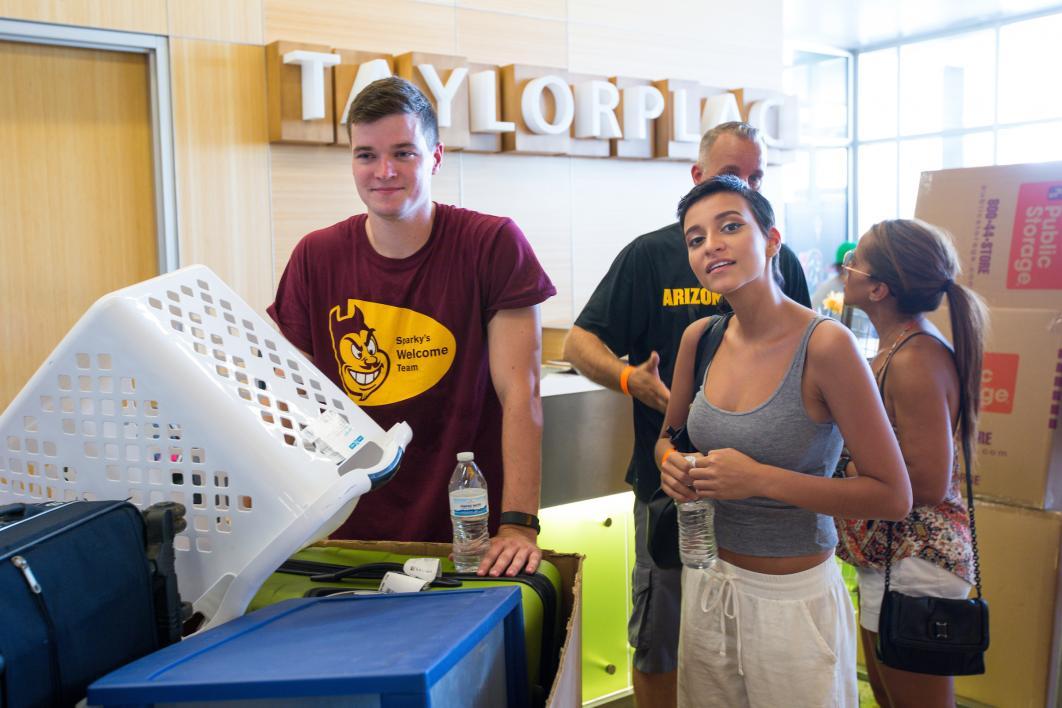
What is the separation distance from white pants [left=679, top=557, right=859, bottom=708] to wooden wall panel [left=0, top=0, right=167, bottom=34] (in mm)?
2986

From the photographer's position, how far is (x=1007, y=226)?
2965 millimetres

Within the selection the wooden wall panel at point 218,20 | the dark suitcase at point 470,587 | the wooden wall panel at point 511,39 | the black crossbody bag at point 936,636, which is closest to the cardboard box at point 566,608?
the dark suitcase at point 470,587

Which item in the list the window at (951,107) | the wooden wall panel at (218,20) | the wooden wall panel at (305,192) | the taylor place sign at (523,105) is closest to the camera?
the wooden wall panel at (218,20)

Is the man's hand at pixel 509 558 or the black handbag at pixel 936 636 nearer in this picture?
the man's hand at pixel 509 558

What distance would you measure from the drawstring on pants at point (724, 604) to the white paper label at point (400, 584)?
2.09ft

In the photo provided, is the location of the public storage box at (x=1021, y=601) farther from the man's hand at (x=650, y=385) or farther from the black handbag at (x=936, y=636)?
the man's hand at (x=650, y=385)

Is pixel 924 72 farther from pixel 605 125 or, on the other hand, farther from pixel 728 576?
pixel 728 576

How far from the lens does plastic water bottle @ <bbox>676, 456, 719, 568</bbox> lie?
65.6 inches

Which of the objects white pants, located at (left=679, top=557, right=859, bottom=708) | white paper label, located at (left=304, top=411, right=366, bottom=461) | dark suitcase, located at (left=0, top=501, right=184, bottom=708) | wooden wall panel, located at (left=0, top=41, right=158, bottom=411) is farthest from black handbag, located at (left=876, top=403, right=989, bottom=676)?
wooden wall panel, located at (left=0, top=41, right=158, bottom=411)

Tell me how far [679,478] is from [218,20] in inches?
115

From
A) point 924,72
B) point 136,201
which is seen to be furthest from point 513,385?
point 924,72

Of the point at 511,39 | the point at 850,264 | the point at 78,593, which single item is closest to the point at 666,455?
the point at 850,264

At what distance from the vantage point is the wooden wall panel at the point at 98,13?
10.7ft

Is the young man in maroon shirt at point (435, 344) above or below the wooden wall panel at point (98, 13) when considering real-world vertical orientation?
below
